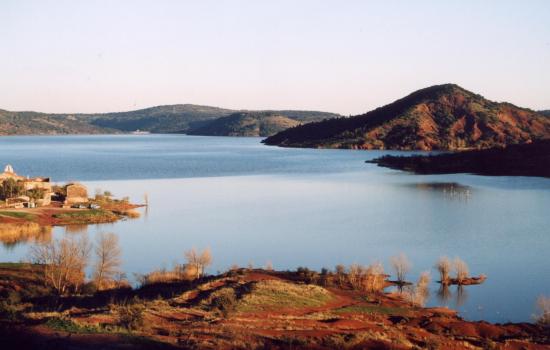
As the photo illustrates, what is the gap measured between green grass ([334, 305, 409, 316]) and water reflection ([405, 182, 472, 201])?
170 feet

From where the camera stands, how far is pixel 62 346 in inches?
697

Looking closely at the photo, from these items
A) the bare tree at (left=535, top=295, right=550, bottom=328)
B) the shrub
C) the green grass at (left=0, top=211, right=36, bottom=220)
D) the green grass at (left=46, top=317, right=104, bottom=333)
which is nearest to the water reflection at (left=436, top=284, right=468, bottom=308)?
the bare tree at (left=535, top=295, right=550, bottom=328)

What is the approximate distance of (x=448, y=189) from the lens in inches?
3551

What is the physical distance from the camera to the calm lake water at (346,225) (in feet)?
125

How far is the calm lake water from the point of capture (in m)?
38.2

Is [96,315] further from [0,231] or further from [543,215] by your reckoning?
[543,215]

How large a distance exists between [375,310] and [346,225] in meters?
27.2

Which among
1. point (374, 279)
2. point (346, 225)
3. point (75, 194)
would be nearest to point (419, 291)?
point (374, 279)

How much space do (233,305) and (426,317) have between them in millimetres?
8257

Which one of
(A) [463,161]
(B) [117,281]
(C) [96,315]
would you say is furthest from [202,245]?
(A) [463,161]

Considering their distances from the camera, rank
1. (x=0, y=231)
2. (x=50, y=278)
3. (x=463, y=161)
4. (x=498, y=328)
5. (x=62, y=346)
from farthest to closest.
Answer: (x=463, y=161) < (x=0, y=231) < (x=50, y=278) < (x=498, y=328) < (x=62, y=346)

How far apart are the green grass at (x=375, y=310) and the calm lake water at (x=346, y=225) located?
360 centimetres

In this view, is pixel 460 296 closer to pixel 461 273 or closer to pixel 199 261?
pixel 461 273

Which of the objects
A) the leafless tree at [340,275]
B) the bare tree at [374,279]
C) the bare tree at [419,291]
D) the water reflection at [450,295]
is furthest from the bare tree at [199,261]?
the water reflection at [450,295]
